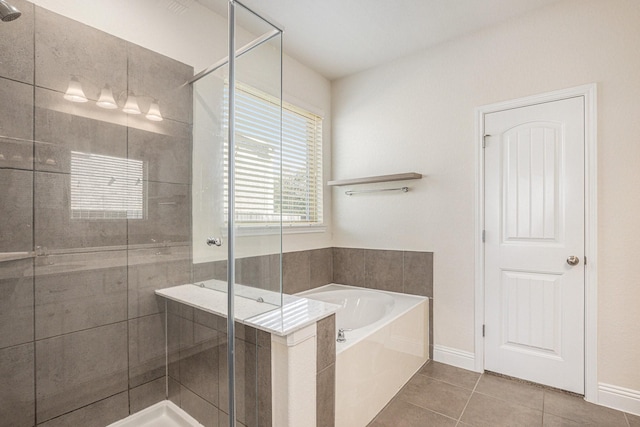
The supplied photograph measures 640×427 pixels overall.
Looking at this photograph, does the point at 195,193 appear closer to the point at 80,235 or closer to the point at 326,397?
the point at 80,235

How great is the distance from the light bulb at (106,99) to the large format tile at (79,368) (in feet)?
3.74

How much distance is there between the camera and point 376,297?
9.36ft

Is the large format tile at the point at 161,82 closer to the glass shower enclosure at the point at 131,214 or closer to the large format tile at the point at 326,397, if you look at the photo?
the glass shower enclosure at the point at 131,214

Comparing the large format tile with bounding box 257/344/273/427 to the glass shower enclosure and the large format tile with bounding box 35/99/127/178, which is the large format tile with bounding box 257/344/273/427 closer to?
the glass shower enclosure

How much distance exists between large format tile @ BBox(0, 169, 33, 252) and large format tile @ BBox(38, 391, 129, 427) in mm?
813

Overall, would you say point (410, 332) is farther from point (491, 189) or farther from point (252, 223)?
point (252, 223)

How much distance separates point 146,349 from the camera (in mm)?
1769

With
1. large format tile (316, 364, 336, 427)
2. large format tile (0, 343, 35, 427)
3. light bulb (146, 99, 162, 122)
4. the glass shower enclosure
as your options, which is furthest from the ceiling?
large format tile (0, 343, 35, 427)

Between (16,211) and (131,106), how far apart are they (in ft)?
2.41

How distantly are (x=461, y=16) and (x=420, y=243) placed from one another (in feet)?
5.77

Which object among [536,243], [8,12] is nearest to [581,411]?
[536,243]

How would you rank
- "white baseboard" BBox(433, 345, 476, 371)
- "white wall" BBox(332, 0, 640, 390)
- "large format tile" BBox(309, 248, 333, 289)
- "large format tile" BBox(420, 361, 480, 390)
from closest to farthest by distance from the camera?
"white wall" BBox(332, 0, 640, 390), "large format tile" BBox(420, 361, 480, 390), "white baseboard" BBox(433, 345, 476, 371), "large format tile" BBox(309, 248, 333, 289)

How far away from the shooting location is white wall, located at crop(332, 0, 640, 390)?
6.47 feet

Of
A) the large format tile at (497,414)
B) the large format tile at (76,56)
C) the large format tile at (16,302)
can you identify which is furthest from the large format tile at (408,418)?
the large format tile at (76,56)
